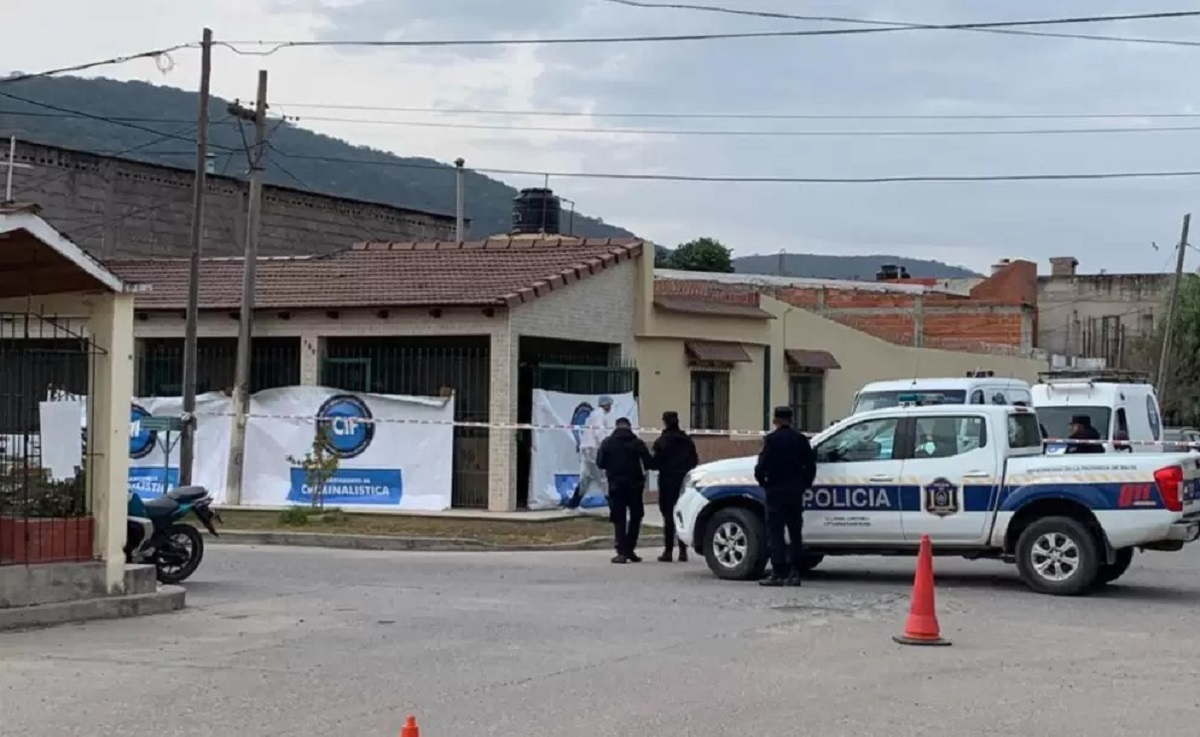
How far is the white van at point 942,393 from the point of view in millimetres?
22938

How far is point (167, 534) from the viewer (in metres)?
15.3

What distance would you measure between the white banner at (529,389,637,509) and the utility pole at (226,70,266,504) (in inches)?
188

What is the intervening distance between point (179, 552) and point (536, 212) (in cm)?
2115

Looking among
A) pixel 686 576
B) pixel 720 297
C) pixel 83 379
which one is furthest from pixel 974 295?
pixel 83 379

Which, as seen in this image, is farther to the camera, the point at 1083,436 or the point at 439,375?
the point at 439,375

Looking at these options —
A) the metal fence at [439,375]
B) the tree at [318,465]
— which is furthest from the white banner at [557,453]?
the tree at [318,465]

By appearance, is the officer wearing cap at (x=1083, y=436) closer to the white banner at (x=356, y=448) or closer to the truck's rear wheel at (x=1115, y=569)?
the truck's rear wheel at (x=1115, y=569)

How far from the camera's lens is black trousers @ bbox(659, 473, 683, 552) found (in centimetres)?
1847

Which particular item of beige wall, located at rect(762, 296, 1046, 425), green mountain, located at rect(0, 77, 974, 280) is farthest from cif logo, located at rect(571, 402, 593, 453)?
green mountain, located at rect(0, 77, 974, 280)

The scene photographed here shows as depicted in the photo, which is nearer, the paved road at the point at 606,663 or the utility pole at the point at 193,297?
the paved road at the point at 606,663

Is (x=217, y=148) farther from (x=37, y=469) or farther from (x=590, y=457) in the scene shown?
(x=37, y=469)

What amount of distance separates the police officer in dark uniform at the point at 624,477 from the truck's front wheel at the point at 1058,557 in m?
4.85

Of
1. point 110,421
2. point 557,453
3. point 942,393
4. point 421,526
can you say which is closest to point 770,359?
point 557,453

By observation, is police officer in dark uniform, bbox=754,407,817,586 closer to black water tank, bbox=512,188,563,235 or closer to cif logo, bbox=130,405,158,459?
A: cif logo, bbox=130,405,158,459
